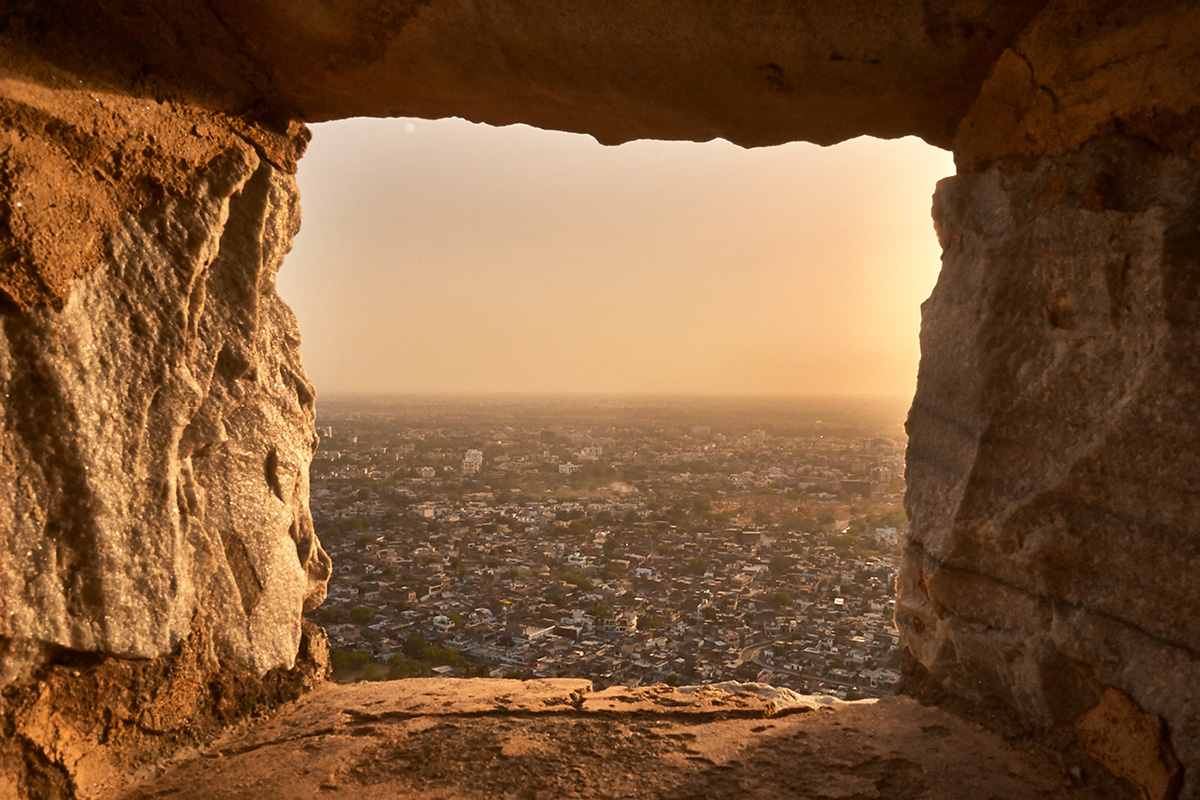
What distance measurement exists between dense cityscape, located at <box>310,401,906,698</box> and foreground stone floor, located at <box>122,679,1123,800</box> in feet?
2.59

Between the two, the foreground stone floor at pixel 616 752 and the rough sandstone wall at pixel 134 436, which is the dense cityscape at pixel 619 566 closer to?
the foreground stone floor at pixel 616 752

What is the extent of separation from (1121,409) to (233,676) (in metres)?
2.39

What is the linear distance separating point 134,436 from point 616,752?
4.79ft

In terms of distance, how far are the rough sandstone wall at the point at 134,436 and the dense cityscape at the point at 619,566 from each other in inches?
62.4

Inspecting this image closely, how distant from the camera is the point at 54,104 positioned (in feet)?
5.30

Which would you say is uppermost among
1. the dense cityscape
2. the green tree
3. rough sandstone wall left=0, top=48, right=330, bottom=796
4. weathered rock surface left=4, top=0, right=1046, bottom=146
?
weathered rock surface left=4, top=0, right=1046, bottom=146

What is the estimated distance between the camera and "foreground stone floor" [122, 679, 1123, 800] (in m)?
1.73

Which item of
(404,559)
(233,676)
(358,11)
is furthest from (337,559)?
(358,11)

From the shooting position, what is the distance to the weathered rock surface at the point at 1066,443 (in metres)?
1.53

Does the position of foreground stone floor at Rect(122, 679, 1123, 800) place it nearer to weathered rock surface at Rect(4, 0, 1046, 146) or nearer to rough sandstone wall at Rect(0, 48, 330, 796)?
rough sandstone wall at Rect(0, 48, 330, 796)

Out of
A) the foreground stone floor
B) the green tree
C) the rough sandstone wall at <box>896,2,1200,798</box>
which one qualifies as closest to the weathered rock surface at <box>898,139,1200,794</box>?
Answer: the rough sandstone wall at <box>896,2,1200,798</box>

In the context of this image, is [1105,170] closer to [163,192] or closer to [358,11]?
[358,11]

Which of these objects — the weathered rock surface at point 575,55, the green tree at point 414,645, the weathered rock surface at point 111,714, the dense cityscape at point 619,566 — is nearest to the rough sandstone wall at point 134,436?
the weathered rock surface at point 111,714

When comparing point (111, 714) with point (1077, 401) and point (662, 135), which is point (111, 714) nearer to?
point (662, 135)
